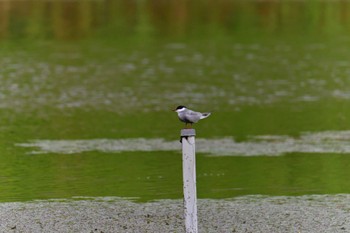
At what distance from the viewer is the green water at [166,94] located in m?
20.2

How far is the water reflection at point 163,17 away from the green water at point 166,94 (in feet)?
0.60

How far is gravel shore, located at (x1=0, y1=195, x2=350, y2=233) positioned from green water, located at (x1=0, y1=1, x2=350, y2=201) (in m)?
0.83

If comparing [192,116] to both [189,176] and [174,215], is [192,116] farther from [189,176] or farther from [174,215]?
[174,215]

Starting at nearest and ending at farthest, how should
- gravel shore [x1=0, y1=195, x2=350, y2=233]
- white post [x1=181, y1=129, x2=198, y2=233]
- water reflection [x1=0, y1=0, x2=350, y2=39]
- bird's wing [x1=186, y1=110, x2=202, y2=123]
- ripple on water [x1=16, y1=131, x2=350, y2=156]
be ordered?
white post [x1=181, y1=129, x2=198, y2=233] < bird's wing [x1=186, y1=110, x2=202, y2=123] < gravel shore [x1=0, y1=195, x2=350, y2=233] < ripple on water [x1=16, y1=131, x2=350, y2=156] < water reflection [x1=0, y1=0, x2=350, y2=39]

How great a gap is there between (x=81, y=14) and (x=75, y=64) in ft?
107

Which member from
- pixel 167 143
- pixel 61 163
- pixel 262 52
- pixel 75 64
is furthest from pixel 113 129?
pixel 262 52

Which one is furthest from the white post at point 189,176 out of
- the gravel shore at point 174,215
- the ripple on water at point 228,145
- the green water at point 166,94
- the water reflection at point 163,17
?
the water reflection at point 163,17

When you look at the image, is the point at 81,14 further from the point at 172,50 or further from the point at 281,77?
the point at 281,77

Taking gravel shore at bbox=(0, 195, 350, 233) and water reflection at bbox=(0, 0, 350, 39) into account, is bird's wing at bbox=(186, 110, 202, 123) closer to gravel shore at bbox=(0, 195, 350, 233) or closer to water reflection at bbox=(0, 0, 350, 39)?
gravel shore at bbox=(0, 195, 350, 233)

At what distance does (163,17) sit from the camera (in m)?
77.1

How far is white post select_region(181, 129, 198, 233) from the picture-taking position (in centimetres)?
1383

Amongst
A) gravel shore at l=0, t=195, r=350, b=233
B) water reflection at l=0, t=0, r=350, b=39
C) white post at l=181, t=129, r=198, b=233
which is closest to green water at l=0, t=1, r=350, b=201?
water reflection at l=0, t=0, r=350, b=39

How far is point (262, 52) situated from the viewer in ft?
163

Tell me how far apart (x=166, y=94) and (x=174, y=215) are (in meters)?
18.3
